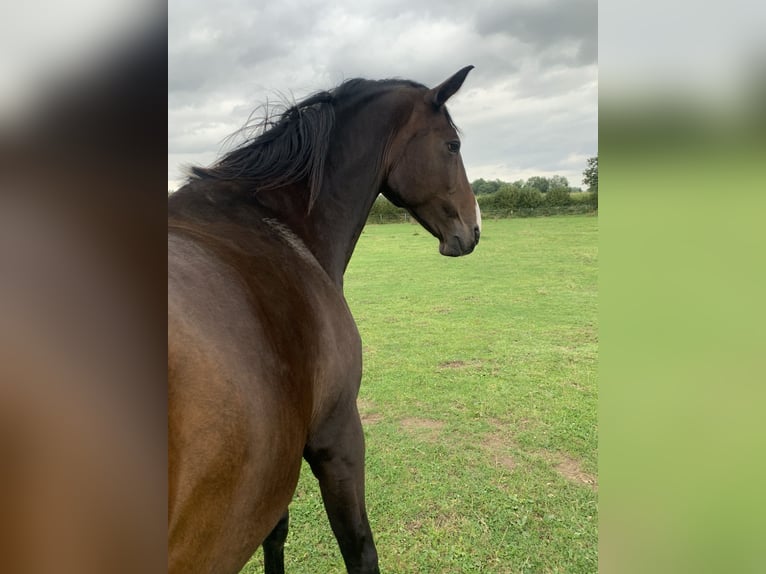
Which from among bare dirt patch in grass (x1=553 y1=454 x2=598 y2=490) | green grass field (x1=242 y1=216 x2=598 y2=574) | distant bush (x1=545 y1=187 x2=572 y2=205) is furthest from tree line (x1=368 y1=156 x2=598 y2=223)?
bare dirt patch in grass (x1=553 y1=454 x2=598 y2=490)

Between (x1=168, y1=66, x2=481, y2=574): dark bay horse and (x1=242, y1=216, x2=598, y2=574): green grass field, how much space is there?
0.77 m

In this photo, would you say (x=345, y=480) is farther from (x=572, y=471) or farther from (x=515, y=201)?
(x=515, y=201)

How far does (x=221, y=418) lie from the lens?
97cm

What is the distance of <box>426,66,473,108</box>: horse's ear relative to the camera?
7.20 ft

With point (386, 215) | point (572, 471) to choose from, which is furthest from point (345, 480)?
point (386, 215)

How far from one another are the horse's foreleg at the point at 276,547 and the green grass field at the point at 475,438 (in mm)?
209

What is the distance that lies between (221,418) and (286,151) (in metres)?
1.25

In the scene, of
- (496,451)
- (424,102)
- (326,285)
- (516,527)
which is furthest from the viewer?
(496,451)

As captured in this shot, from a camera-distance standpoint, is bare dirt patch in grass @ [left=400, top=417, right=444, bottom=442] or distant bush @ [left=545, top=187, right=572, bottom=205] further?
distant bush @ [left=545, top=187, right=572, bottom=205]

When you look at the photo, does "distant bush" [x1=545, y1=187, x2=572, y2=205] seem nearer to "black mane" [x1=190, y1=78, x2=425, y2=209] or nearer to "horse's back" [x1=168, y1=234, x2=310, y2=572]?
"black mane" [x1=190, y1=78, x2=425, y2=209]
